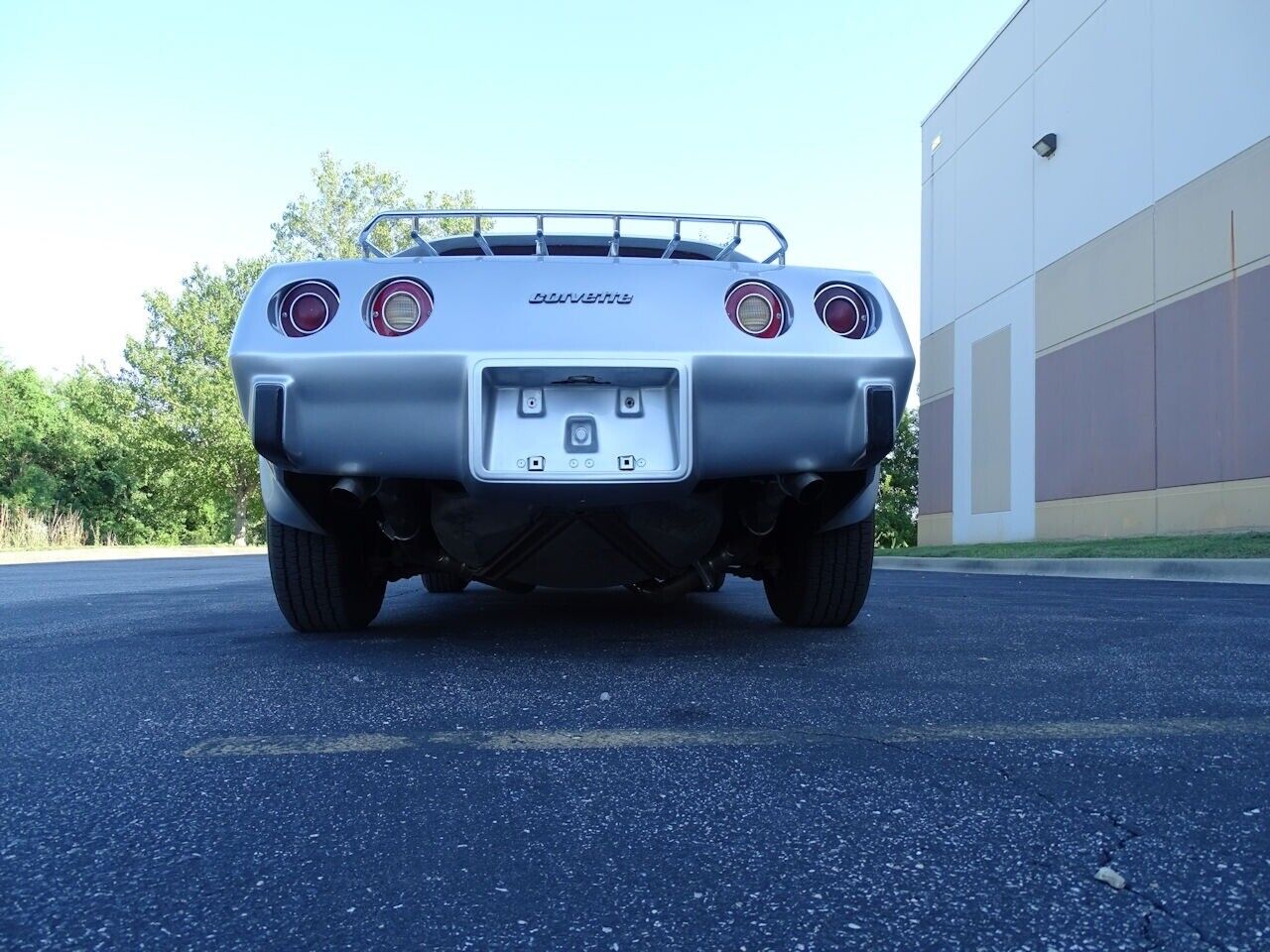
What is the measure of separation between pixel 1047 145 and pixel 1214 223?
5075mm

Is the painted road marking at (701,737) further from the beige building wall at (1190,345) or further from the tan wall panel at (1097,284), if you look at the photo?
the tan wall panel at (1097,284)

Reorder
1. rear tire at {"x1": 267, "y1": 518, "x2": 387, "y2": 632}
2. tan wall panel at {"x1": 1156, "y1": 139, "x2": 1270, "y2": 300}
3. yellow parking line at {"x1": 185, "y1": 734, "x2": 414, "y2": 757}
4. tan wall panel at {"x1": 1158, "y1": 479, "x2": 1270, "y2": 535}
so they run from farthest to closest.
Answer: tan wall panel at {"x1": 1156, "y1": 139, "x2": 1270, "y2": 300}, tan wall panel at {"x1": 1158, "y1": 479, "x2": 1270, "y2": 535}, rear tire at {"x1": 267, "y1": 518, "x2": 387, "y2": 632}, yellow parking line at {"x1": 185, "y1": 734, "x2": 414, "y2": 757}

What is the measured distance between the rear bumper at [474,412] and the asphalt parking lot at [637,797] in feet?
1.89

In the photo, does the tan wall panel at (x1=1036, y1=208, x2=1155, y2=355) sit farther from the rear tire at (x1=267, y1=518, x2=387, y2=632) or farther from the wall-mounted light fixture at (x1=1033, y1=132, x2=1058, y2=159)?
the rear tire at (x1=267, y1=518, x2=387, y2=632)

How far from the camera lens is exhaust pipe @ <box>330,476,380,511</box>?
2.93 metres

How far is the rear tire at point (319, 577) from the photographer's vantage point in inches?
130

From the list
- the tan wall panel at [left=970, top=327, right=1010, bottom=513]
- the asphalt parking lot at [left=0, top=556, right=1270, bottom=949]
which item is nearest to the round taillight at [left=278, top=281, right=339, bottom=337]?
the asphalt parking lot at [left=0, top=556, right=1270, bottom=949]

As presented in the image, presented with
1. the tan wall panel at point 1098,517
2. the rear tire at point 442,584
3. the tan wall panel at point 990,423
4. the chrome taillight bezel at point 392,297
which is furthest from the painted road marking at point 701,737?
the tan wall panel at point 990,423

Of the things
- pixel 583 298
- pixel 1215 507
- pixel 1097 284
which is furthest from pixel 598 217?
pixel 1097 284

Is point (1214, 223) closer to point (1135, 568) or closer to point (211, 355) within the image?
point (1135, 568)

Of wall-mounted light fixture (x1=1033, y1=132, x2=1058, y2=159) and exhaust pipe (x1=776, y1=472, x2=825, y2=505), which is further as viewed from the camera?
wall-mounted light fixture (x1=1033, y1=132, x2=1058, y2=159)

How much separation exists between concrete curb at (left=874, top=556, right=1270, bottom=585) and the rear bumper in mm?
6387

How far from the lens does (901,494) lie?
3688 cm

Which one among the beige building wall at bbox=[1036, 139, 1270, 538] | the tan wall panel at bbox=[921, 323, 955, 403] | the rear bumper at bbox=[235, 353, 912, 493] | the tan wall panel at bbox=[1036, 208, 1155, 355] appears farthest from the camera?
the tan wall panel at bbox=[921, 323, 955, 403]
